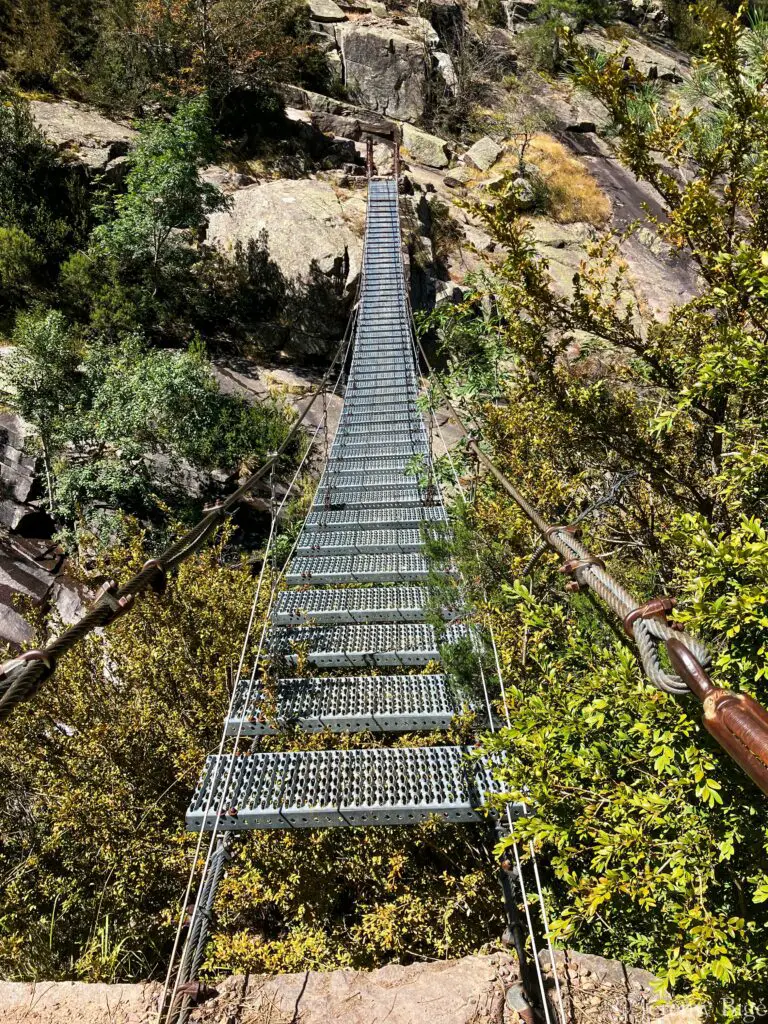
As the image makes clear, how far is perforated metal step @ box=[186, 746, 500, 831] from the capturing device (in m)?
2.42

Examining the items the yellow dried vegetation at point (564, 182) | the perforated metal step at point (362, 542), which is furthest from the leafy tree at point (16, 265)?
the yellow dried vegetation at point (564, 182)

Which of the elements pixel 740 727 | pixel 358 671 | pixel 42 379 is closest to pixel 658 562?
pixel 358 671

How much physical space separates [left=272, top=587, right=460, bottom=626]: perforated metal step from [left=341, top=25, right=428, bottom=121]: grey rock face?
19257mm

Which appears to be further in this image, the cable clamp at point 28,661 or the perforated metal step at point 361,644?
the perforated metal step at point 361,644

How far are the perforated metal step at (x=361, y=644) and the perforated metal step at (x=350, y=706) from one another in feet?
0.64

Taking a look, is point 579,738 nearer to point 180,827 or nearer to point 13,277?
point 180,827

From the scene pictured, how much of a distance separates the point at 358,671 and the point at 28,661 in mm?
2797

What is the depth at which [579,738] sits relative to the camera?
6.39 ft

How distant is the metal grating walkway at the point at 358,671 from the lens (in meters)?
2.48

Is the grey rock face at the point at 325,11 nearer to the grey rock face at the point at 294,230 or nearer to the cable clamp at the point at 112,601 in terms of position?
the grey rock face at the point at 294,230

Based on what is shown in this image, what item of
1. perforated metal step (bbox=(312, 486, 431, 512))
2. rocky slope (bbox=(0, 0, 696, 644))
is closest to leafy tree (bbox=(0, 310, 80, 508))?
rocky slope (bbox=(0, 0, 696, 644))

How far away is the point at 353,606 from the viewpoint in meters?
4.07

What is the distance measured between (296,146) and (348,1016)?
668 inches

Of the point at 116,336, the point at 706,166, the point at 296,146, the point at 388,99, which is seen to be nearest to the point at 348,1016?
the point at 706,166
